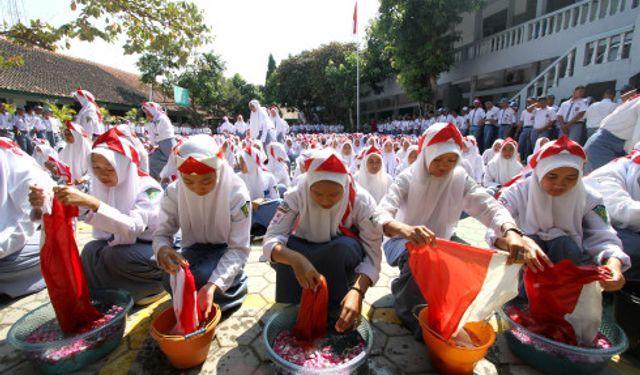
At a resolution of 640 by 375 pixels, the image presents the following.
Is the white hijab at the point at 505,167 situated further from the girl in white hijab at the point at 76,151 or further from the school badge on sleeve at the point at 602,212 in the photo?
the girl in white hijab at the point at 76,151

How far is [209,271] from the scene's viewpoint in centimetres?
211

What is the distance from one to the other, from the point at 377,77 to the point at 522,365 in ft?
78.5

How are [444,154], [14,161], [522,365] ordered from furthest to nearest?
[14,161] → [444,154] → [522,365]

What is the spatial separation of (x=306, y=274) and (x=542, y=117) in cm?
896

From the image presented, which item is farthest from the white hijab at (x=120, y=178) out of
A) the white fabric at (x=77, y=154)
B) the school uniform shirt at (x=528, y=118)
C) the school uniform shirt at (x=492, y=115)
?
the school uniform shirt at (x=492, y=115)

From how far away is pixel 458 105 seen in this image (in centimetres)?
1753

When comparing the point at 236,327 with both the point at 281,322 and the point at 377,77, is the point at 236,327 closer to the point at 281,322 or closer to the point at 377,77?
the point at 281,322

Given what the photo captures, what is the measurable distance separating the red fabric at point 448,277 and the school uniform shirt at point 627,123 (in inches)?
132

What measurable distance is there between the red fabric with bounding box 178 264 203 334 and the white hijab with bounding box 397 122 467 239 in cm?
151

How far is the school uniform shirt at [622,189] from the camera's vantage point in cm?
215

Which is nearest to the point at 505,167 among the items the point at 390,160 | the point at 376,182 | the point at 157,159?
the point at 390,160

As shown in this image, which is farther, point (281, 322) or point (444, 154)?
point (444, 154)

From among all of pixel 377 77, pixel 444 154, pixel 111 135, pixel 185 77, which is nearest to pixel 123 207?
pixel 111 135

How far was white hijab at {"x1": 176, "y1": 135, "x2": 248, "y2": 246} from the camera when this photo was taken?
6.22 ft
